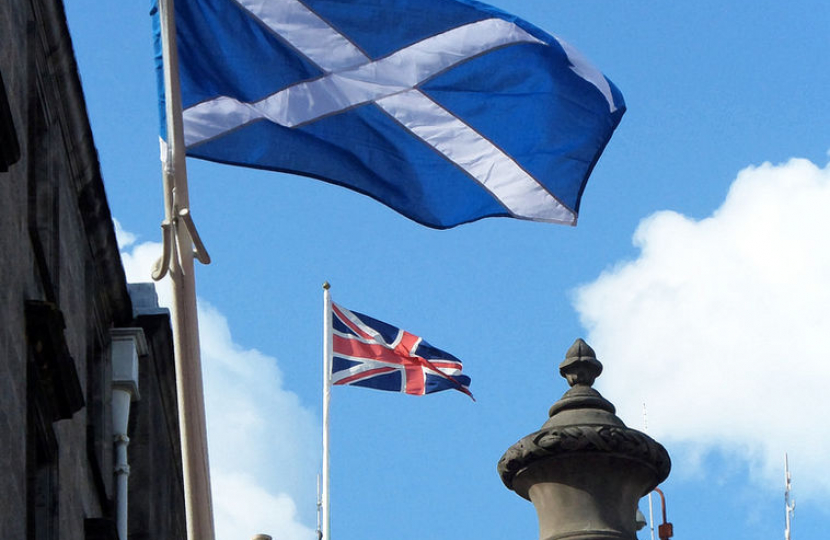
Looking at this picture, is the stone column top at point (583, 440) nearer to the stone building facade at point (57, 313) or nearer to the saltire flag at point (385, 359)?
the stone building facade at point (57, 313)

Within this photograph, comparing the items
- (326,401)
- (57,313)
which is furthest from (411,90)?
(326,401)

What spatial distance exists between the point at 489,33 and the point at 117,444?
18.0 ft

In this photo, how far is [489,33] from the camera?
54.9ft

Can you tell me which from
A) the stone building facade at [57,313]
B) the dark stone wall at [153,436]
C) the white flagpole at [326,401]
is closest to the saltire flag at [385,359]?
the white flagpole at [326,401]

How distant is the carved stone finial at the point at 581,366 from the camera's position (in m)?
13.8

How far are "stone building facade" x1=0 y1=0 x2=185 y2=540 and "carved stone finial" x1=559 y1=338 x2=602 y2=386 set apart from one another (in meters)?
3.68

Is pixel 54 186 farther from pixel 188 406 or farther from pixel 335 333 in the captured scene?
pixel 335 333

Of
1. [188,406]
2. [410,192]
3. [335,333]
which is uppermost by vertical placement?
[335,333]

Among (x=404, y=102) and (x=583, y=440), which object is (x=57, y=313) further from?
(x=583, y=440)

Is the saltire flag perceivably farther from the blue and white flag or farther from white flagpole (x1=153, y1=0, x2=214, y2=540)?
white flagpole (x1=153, y1=0, x2=214, y2=540)

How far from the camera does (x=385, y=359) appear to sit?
30.8m

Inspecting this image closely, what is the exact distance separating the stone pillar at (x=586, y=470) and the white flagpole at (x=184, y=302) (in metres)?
2.01

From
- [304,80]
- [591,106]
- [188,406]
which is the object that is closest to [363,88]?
[304,80]

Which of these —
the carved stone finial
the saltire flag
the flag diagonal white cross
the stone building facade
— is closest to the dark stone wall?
the stone building facade
